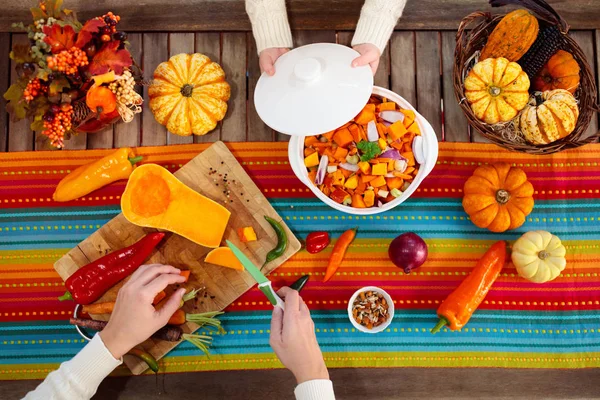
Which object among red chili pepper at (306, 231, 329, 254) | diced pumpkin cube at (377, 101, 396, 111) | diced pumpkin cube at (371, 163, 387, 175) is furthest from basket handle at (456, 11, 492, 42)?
red chili pepper at (306, 231, 329, 254)

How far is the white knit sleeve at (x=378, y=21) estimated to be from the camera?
192 centimetres

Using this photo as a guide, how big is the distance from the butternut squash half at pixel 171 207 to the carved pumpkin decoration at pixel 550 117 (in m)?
1.23

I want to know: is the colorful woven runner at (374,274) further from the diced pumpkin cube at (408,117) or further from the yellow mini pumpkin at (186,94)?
the diced pumpkin cube at (408,117)

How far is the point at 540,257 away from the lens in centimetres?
199

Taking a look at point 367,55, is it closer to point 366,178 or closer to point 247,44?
point 366,178

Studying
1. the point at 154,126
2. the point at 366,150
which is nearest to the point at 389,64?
the point at 366,150

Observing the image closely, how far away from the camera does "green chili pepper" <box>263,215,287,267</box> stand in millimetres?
2020

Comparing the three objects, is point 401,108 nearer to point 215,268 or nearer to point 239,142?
point 239,142

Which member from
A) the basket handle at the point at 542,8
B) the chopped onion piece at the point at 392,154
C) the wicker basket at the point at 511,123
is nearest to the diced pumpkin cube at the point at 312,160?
the chopped onion piece at the point at 392,154

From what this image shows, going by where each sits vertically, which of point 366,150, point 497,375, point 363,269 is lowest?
point 497,375

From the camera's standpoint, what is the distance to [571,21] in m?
2.21

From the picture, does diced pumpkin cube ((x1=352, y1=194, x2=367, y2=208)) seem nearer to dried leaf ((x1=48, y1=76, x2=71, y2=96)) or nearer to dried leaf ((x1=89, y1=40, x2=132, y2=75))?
dried leaf ((x1=89, y1=40, x2=132, y2=75))

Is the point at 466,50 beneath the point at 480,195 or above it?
above

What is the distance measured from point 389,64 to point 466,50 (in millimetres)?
346
